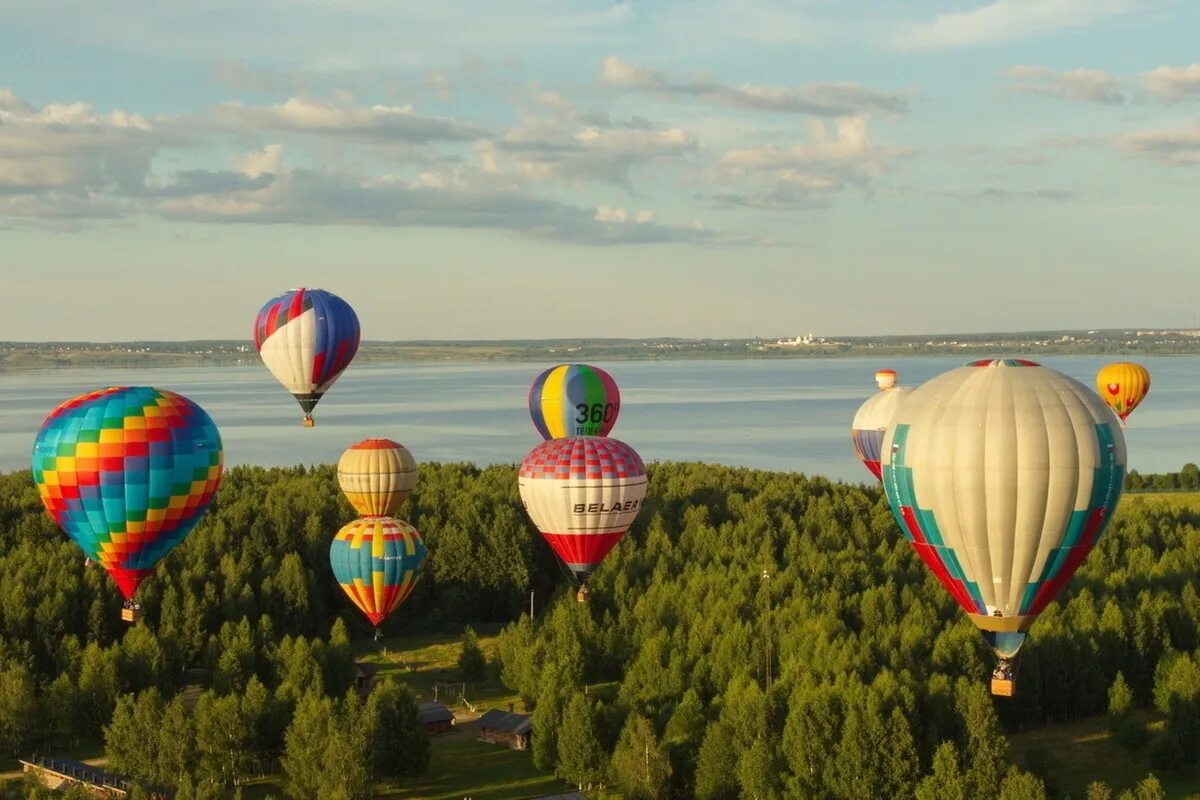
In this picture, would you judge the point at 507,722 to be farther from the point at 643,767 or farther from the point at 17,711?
the point at 17,711

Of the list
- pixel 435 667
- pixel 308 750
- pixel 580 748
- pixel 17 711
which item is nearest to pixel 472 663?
pixel 435 667

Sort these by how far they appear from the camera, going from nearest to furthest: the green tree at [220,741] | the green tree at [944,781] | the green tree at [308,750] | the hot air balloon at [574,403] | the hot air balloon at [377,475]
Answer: the green tree at [944,781], the green tree at [308,750], the green tree at [220,741], the hot air balloon at [377,475], the hot air balloon at [574,403]

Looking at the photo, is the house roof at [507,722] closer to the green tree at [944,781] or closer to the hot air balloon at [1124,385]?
the green tree at [944,781]

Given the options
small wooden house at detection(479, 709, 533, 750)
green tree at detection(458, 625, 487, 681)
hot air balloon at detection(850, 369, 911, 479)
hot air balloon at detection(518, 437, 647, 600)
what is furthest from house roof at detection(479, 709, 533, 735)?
hot air balloon at detection(850, 369, 911, 479)

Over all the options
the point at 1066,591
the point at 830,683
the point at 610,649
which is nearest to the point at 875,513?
the point at 1066,591

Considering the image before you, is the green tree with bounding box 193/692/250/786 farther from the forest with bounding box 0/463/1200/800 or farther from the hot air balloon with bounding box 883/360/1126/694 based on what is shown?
the hot air balloon with bounding box 883/360/1126/694

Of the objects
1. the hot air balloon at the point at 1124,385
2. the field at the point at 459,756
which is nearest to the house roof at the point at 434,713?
the field at the point at 459,756

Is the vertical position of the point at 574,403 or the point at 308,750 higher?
the point at 574,403
